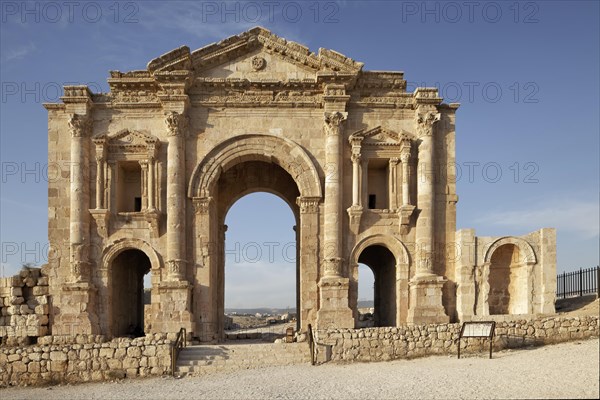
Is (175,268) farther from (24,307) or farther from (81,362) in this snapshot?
(24,307)

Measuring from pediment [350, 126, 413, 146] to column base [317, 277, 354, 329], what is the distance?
470cm

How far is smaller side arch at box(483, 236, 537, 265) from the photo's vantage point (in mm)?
19344

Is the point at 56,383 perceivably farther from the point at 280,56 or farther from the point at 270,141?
the point at 280,56

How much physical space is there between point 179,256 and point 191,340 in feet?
8.66

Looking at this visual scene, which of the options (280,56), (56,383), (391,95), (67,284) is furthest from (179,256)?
(391,95)

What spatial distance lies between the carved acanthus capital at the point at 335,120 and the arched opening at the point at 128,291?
27.0 ft

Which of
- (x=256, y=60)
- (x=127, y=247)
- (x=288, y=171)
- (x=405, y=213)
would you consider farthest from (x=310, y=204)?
(x=127, y=247)

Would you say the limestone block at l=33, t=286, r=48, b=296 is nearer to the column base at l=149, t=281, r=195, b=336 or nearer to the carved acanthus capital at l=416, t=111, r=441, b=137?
the column base at l=149, t=281, r=195, b=336

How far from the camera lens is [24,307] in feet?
62.0

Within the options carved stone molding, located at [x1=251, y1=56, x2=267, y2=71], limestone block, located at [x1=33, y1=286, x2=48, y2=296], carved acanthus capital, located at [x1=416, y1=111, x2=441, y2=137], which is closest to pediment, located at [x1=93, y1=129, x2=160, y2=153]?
carved stone molding, located at [x1=251, y1=56, x2=267, y2=71]

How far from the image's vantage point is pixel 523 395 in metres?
11.0

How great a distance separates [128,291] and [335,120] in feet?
33.7

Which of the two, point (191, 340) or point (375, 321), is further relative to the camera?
point (375, 321)

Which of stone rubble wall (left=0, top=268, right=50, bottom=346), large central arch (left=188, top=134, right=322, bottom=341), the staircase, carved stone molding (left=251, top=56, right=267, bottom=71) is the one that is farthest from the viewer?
carved stone molding (left=251, top=56, right=267, bottom=71)
